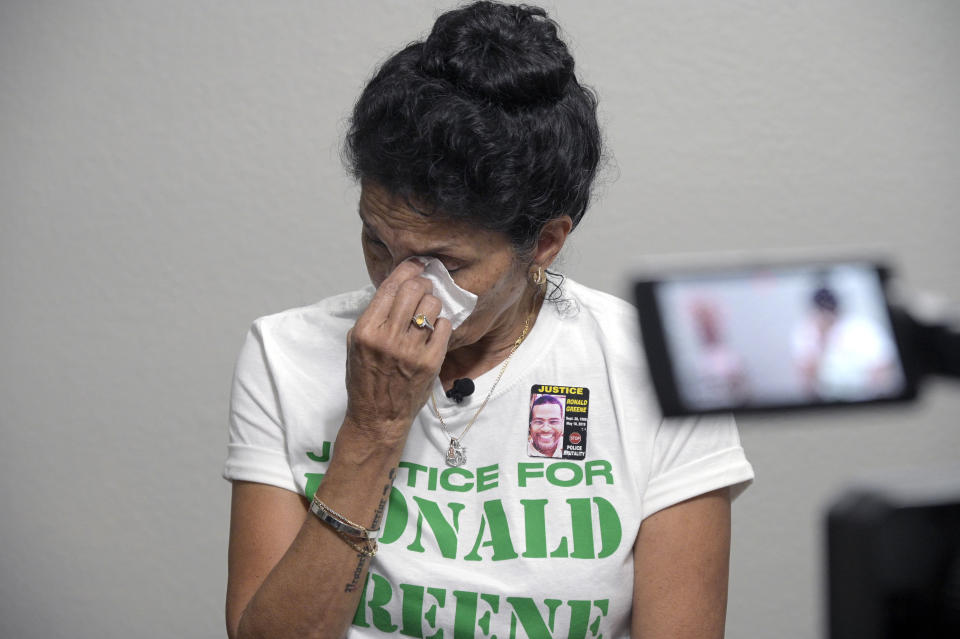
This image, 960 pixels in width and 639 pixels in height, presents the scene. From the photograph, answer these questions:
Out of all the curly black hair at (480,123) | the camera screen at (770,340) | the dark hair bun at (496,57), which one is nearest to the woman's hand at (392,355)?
the curly black hair at (480,123)

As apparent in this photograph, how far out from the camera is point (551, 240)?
1.31 meters

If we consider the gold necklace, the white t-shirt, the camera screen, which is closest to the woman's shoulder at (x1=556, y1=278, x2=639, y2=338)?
the white t-shirt

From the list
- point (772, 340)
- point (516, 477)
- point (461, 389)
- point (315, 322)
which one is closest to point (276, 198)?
point (315, 322)

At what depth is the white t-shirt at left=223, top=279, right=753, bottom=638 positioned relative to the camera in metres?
1.25

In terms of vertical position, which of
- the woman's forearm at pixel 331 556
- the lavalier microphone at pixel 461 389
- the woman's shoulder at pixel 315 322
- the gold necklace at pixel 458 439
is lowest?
the woman's forearm at pixel 331 556

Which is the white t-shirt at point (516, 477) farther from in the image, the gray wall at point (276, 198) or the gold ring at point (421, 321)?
the gray wall at point (276, 198)

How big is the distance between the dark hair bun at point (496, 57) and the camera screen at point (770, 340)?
0.79 metres

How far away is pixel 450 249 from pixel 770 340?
82 centimetres

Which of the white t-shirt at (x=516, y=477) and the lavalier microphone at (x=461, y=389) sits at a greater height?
the lavalier microphone at (x=461, y=389)

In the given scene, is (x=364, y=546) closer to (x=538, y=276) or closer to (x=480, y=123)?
(x=538, y=276)

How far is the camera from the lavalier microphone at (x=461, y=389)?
4.34 ft

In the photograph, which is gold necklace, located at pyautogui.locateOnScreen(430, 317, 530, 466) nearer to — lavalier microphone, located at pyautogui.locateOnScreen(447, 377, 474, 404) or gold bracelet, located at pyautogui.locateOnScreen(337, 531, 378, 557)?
lavalier microphone, located at pyautogui.locateOnScreen(447, 377, 474, 404)

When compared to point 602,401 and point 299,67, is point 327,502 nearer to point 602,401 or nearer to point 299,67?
point 602,401

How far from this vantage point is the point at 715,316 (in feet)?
1.34
